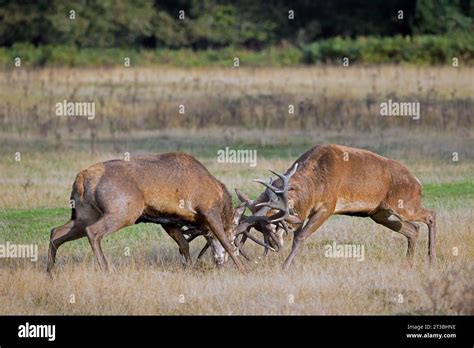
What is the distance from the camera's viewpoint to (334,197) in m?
14.5

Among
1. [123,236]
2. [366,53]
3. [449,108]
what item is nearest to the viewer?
[123,236]

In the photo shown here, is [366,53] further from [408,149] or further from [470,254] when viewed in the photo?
[470,254]

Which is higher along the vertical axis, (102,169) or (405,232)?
(102,169)

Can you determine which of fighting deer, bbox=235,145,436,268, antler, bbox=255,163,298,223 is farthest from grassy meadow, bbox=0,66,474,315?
antler, bbox=255,163,298,223

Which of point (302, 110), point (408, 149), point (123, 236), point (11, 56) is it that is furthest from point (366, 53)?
point (123, 236)

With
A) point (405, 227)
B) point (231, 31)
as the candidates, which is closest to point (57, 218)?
point (405, 227)

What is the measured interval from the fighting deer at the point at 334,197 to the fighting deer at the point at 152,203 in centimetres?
30

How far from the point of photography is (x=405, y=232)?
15.3 meters

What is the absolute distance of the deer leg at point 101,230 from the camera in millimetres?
13643

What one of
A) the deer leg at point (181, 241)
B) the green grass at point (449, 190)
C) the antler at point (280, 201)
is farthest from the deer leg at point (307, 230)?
the green grass at point (449, 190)

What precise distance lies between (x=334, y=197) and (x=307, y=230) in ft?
1.71

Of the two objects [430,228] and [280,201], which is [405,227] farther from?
[280,201]

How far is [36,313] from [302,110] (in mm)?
17245

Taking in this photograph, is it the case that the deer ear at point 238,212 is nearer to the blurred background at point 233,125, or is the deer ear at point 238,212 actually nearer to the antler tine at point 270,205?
the antler tine at point 270,205
